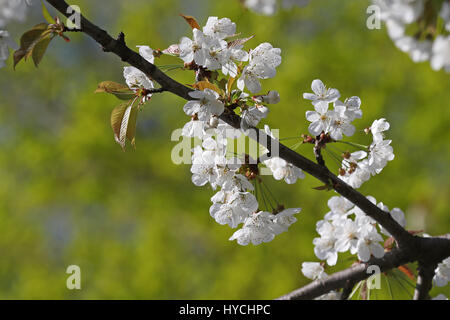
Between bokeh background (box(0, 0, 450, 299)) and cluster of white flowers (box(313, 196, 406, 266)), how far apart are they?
287 cm

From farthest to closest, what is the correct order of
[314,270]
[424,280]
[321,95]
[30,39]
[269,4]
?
[314,270], [424,280], [321,95], [30,39], [269,4]

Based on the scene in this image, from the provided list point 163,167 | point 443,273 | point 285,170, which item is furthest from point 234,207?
point 163,167

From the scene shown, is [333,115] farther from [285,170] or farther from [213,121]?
[213,121]

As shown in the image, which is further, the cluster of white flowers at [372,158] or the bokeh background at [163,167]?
the bokeh background at [163,167]

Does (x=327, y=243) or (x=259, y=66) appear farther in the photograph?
(x=327, y=243)

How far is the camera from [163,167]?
5.88m

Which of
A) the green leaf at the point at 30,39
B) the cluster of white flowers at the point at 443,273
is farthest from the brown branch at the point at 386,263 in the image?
the green leaf at the point at 30,39

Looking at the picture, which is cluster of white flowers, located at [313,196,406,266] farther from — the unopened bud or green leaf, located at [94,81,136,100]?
green leaf, located at [94,81,136,100]

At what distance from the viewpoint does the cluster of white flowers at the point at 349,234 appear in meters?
1.27

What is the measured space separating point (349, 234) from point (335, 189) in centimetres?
29

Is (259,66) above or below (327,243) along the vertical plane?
above

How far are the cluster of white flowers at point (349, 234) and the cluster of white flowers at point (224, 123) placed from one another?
0.69 feet

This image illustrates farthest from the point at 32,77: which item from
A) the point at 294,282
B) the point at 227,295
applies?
the point at 294,282

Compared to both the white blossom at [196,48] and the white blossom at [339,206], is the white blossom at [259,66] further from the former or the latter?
the white blossom at [339,206]
